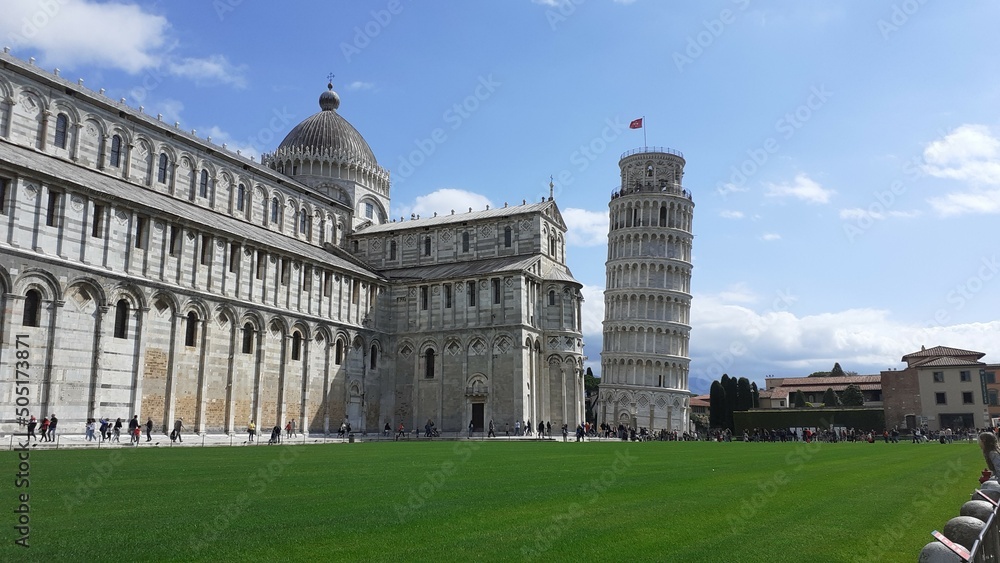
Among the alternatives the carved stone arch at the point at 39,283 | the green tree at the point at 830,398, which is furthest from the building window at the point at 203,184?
the green tree at the point at 830,398

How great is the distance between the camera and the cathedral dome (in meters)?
60.2

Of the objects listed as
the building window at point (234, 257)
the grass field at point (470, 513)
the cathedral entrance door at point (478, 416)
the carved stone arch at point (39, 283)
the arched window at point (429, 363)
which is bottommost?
the grass field at point (470, 513)

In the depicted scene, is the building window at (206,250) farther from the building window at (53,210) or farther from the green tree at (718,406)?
the green tree at (718,406)

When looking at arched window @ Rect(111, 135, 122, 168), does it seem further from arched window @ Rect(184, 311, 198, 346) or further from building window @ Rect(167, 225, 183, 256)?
arched window @ Rect(184, 311, 198, 346)

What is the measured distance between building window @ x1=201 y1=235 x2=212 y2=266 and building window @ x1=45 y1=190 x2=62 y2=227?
8067 mm

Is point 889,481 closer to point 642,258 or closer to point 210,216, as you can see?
point 210,216

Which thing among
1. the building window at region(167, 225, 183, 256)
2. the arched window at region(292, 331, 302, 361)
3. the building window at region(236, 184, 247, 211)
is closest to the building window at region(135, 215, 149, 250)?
the building window at region(167, 225, 183, 256)

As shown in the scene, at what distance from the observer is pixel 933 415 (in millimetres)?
67125

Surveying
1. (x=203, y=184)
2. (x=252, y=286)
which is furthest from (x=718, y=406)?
(x=203, y=184)

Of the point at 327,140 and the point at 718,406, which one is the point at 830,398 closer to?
the point at 718,406

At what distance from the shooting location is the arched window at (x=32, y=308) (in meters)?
29.2

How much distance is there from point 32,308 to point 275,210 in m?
23.0

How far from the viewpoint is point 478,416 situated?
49.2 m

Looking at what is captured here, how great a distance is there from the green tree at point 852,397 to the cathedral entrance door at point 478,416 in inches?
2135
